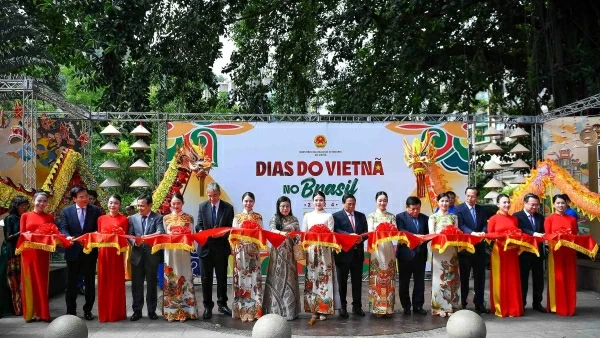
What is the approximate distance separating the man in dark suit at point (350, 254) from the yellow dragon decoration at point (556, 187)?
2.71 meters

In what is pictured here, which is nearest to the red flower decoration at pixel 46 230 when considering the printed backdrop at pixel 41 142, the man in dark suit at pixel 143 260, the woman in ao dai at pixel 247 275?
the man in dark suit at pixel 143 260

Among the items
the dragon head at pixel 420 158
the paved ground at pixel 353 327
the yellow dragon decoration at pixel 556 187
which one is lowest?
the paved ground at pixel 353 327

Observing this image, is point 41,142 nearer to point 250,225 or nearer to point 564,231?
point 250,225

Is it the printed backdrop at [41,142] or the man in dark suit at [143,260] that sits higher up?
the printed backdrop at [41,142]

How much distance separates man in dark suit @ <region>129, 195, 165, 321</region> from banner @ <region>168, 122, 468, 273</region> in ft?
8.06

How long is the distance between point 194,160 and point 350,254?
306 centimetres

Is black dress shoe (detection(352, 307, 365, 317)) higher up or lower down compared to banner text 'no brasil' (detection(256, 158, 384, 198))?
lower down

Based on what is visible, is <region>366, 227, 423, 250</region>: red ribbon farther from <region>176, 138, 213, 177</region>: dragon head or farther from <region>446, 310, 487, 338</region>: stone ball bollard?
<region>176, 138, 213, 177</region>: dragon head

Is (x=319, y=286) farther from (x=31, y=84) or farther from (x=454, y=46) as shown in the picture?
(x=454, y=46)

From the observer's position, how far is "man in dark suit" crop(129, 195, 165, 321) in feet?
21.9

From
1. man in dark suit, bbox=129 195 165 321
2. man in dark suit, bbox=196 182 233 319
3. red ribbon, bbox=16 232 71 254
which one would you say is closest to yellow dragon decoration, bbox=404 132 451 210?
man in dark suit, bbox=196 182 233 319

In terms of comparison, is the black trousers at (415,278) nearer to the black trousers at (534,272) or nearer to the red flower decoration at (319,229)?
the red flower decoration at (319,229)

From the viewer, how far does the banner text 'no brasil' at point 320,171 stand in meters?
9.30

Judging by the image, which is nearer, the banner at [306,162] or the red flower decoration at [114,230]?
the red flower decoration at [114,230]
